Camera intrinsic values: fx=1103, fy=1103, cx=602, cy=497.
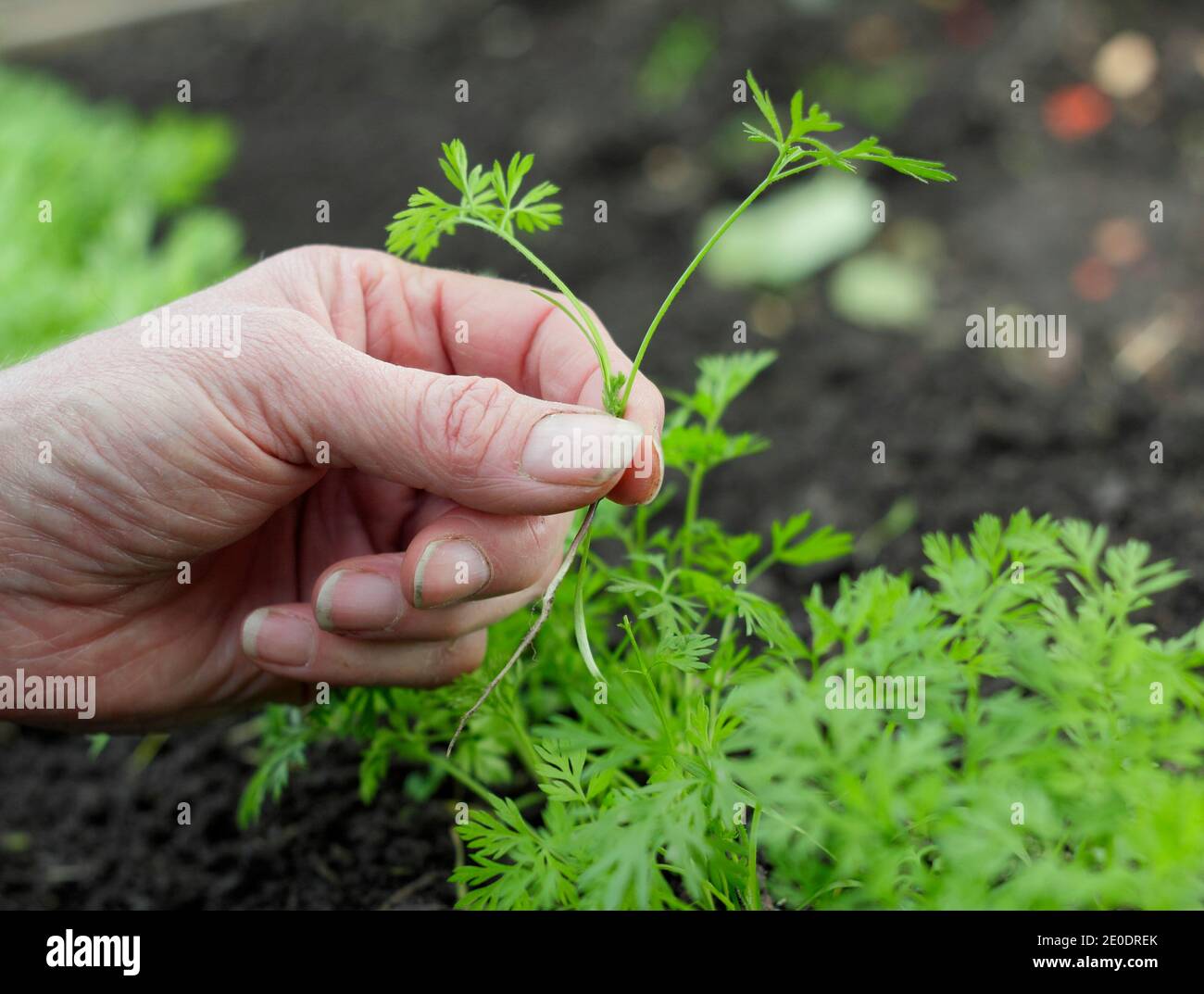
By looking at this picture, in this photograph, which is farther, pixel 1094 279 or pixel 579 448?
pixel 1094 279

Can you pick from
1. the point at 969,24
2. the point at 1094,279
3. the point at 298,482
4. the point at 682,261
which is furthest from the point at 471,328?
the point at 969,24

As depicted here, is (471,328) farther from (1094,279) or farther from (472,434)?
(1094,279)

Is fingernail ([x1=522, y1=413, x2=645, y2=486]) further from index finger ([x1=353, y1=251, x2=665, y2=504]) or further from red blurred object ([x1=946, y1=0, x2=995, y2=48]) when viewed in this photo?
red blurred object ([x1=946, y1=0, x2=995, y2=48])

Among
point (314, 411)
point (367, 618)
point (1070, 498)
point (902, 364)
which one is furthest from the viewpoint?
point (902, 364)

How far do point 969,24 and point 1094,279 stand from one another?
4.46 ft

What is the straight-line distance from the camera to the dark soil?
2.14 m

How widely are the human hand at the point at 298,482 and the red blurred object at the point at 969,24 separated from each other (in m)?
2.96

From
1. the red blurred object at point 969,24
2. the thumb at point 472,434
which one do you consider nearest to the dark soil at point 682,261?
the red blurred object at point 969,24

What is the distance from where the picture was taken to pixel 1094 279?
10.7ft
